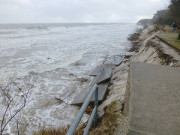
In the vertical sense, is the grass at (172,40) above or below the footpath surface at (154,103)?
above

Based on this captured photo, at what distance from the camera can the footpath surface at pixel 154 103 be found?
2.12 m

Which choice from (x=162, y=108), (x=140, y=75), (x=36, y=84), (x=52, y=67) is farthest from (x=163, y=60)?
(x=52, y=67)

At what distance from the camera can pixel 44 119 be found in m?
5.22

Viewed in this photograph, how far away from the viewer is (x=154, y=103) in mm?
2631

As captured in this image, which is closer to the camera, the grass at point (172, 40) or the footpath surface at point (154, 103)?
the footpath surface at point (154, 103)

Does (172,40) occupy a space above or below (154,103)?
above

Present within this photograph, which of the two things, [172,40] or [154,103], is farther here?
[172,40]

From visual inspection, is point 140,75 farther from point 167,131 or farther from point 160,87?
point 167,131

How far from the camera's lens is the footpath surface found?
212 centimetres

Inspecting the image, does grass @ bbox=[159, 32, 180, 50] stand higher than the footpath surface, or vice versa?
grass @ bbox=[159, 32, 180, 50]

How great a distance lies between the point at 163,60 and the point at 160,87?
4808mm

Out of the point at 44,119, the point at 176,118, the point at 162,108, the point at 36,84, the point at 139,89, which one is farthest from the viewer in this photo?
the point at 36,84

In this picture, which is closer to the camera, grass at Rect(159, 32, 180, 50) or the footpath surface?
the footpath surface

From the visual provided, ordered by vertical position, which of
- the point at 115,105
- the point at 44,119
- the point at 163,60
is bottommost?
the point at 44,119
